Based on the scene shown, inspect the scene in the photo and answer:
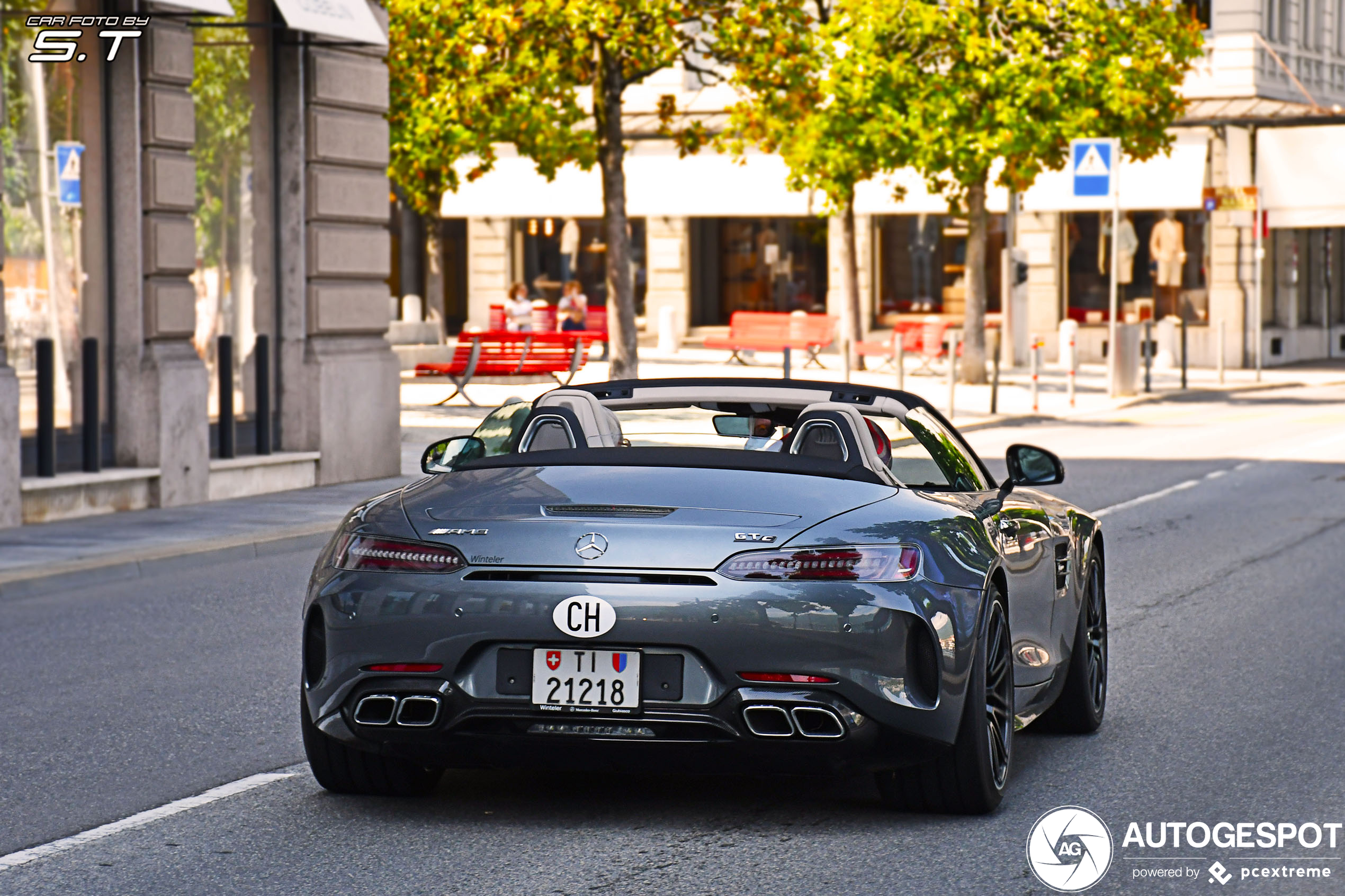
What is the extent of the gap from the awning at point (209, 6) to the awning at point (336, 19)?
0.91 metres

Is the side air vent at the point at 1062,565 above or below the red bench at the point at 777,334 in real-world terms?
below

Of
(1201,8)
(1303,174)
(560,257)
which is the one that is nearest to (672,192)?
(560,257)

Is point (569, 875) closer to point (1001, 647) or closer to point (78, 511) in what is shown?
point (1001, 647)

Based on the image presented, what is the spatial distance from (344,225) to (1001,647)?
1302 centimetres

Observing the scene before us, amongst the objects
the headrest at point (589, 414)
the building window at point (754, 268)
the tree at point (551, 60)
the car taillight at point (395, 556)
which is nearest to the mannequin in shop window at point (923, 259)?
the building window at point (754, 268)

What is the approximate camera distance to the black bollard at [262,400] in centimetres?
1725

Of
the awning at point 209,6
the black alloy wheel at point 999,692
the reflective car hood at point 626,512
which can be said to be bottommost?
the black alloy wheel at point 999,692

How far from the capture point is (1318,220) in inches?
1656

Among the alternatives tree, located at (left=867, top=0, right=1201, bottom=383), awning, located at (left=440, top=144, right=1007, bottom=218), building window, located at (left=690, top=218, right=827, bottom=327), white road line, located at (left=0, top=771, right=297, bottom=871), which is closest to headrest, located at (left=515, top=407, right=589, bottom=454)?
white road line, located at (left=0, top=771, right=297, bottom=871)

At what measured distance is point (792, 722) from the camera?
17.9ft

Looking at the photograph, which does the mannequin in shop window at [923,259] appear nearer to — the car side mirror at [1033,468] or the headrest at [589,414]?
the car side mirror at [1033,468]

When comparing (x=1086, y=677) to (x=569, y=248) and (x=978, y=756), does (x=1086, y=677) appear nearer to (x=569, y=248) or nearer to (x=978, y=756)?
(x=978, y=756)

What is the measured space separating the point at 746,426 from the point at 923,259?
39863 millimetres

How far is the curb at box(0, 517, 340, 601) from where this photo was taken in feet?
38.3
